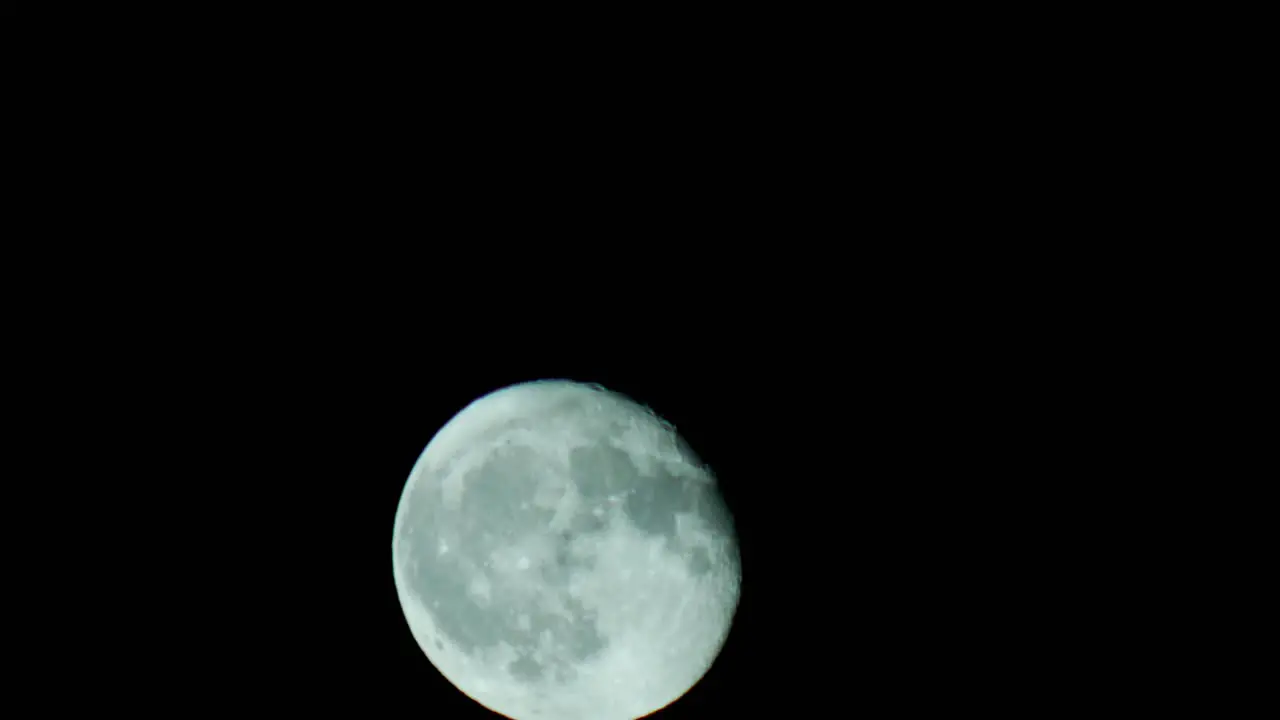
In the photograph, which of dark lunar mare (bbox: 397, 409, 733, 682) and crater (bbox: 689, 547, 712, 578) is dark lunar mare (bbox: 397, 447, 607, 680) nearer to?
dark lunar mare (bbox: 397, 409, 733, 682)

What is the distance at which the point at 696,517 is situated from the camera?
2.73 metres

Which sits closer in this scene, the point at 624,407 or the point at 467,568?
the point at 467,568

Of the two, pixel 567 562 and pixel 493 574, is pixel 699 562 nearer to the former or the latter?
pixel 567 562

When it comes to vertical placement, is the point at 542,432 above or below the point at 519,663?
above

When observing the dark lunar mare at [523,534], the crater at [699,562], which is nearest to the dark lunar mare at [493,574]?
the dark lunar mare at [523,534]

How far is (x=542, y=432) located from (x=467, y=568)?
511mm

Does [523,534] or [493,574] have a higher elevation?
[523,534]

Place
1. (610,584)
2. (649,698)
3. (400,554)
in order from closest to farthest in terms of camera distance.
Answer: (610,584)
(649,698)
(400,554)

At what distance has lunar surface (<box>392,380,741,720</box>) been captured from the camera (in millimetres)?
2516

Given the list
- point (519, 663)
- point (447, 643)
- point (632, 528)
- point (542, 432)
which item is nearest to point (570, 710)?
point (519, 663)

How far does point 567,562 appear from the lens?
250cm

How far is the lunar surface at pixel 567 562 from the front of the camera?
252 cm

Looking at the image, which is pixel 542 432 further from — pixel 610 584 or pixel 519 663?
pixel 519 663

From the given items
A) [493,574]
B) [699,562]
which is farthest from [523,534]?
[699,562]
